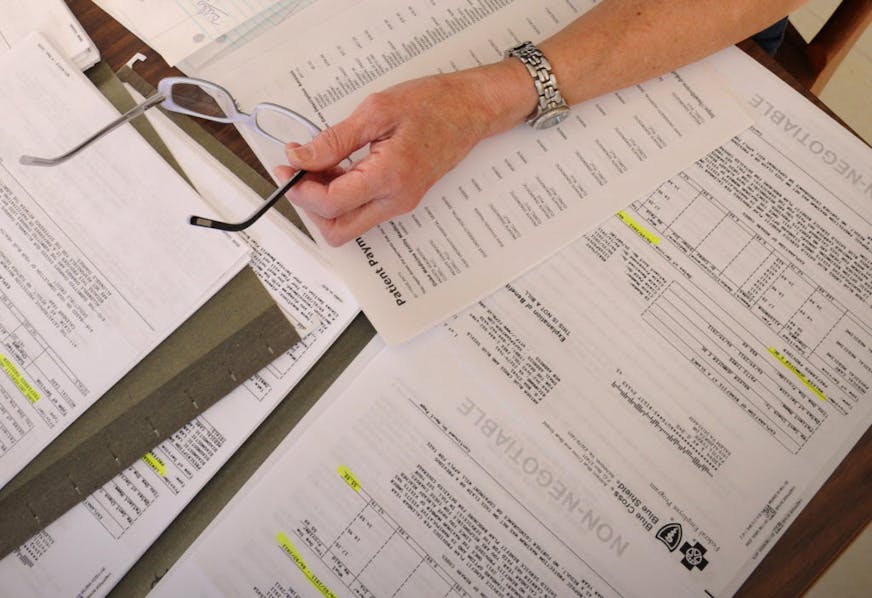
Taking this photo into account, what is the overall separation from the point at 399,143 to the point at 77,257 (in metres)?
0.34

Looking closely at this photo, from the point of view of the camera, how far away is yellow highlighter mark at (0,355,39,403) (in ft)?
1.93

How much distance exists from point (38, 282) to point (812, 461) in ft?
2.54

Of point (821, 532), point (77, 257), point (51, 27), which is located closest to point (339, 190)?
point (77, 257)

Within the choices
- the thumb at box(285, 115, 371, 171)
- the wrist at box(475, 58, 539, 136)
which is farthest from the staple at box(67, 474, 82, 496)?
the wrist at box(475, 58, 539, 136)

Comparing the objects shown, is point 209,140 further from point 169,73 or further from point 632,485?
point 632,485

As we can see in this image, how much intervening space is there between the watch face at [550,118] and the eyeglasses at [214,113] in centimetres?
24

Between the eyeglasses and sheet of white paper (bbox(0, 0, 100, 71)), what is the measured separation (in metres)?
0.12

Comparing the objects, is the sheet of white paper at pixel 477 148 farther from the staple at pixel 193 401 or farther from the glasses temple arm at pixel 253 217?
the staple at pixel 193 401

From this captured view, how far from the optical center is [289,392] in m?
0.60

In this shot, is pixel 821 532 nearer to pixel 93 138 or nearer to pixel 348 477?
pixel 348 477

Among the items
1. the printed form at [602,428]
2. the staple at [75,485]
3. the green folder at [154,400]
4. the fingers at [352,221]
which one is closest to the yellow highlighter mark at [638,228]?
the printed form at [602,428]

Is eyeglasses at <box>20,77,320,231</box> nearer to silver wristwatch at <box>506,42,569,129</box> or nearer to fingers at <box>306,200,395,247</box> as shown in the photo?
fingers at <box>306,200,395,247</box>

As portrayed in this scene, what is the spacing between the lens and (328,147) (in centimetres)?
57

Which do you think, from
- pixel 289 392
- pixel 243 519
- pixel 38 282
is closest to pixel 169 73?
pixel 38 282
